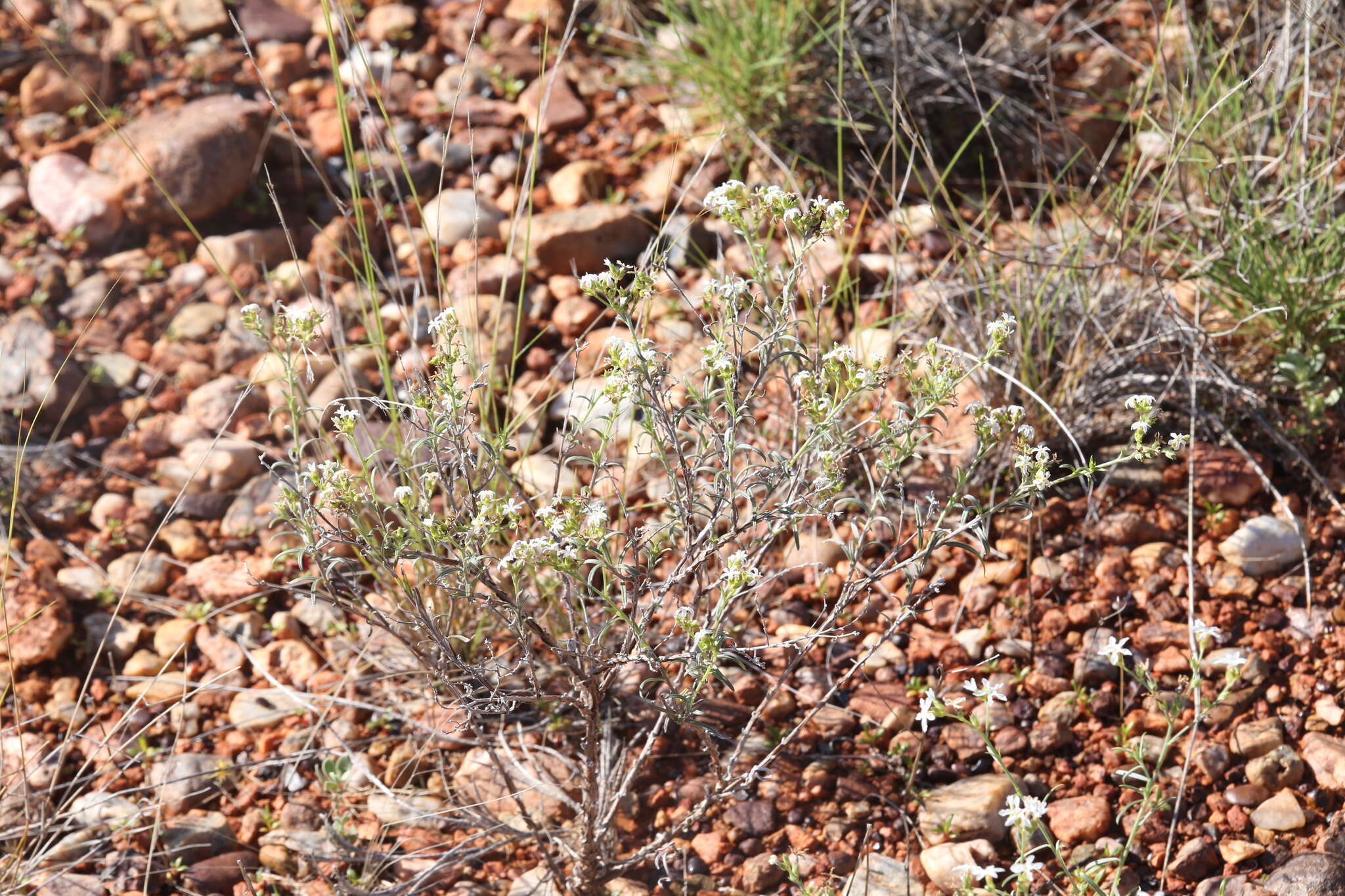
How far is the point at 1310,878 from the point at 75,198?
387cm

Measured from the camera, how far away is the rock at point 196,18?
4395mm

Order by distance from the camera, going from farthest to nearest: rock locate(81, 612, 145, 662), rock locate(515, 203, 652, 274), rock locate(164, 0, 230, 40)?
rock locate(164, 0, 230, 40)
rock locate(515, 203, 652, 274)
rock locate(81, 612, 145, 662)

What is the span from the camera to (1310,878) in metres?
2.02

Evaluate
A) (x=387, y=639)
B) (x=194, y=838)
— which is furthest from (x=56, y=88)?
(x=194, y=838)

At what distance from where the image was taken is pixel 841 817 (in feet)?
7.70

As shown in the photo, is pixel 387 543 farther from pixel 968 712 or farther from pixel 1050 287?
pixel 1050 287

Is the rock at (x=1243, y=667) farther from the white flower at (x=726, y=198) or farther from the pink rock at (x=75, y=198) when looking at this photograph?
the pink rock at (x=75, y=198)

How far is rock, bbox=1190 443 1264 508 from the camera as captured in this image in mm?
2721

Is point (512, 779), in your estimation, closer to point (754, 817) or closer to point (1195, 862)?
point (754, 817)

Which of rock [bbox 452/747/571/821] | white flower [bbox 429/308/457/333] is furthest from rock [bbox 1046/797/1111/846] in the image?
white flower [bbox 429/308/457/333]

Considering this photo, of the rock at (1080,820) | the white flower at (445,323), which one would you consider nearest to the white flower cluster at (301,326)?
the white flower at (445,323)

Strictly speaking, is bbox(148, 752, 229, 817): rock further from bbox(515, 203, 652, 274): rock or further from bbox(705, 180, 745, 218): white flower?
bbox(515, 203, 652, 274): rock

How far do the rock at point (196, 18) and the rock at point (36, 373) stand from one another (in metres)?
1.47

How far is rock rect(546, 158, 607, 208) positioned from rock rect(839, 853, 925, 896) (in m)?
2.25
